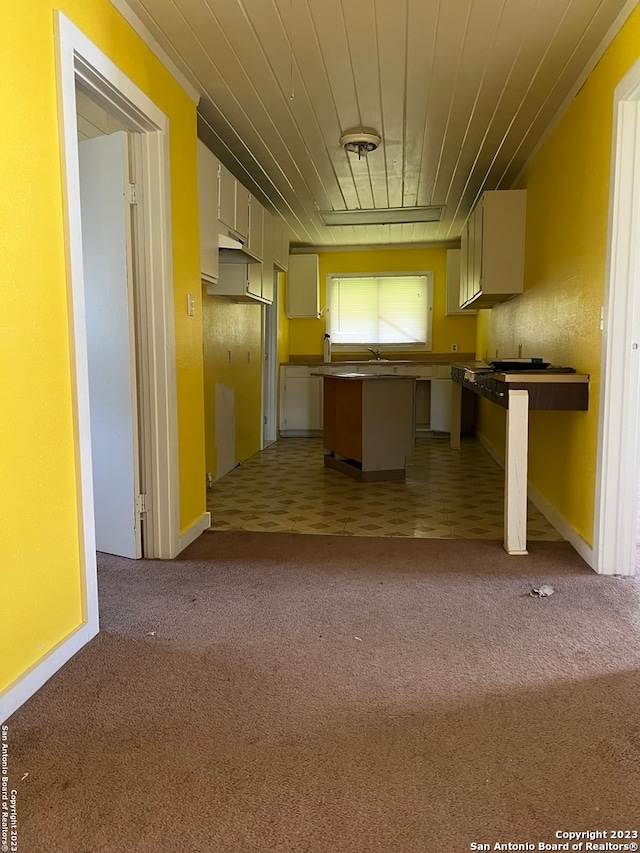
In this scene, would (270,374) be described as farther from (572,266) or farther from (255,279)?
(572,266)

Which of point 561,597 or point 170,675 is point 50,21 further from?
point 561,597

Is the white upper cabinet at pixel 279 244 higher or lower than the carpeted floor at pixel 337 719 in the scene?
higher

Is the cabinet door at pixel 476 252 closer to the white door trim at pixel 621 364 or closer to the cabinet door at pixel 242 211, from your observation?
the cabinet door at pixel 242 211

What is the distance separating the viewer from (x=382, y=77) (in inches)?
113

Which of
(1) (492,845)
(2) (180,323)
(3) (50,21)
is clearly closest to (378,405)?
(2) (180,323)

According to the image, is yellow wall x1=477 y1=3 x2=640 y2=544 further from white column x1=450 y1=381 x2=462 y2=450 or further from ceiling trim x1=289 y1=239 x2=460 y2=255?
ceiling trim x1=289 y1=239 x2=460 y2=255

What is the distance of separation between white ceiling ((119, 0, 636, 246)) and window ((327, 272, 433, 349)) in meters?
2.67

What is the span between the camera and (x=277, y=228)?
555 centimetres

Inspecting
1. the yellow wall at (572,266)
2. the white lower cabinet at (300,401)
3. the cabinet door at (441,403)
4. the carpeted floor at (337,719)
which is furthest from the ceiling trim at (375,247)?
the carpeted floor at (337,719)

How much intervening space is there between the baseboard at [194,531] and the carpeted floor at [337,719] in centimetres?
43

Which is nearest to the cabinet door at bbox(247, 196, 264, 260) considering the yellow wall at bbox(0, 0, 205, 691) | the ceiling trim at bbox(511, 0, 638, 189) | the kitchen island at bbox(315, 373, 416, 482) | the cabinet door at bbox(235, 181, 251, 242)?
the cabinet door at bbox(235, 181, 251, 242)

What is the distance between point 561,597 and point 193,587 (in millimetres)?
1607

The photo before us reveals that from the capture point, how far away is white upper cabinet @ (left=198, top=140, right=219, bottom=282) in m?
3.29

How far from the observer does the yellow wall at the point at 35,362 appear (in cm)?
163
